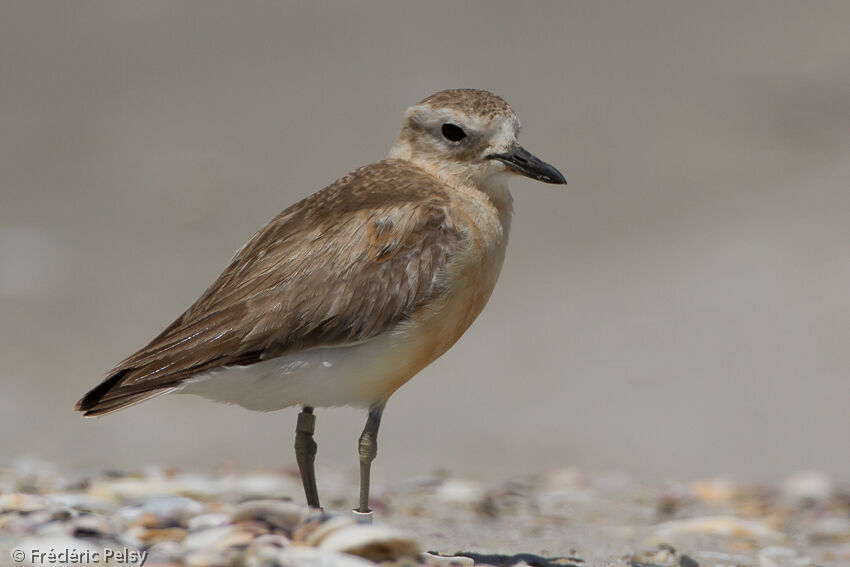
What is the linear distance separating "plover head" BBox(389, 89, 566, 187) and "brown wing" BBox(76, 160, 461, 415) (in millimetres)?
388

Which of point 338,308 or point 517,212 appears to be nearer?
point 338,308

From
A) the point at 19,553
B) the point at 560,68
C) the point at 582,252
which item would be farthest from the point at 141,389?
the point at 560,68

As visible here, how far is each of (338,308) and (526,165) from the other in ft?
4.98

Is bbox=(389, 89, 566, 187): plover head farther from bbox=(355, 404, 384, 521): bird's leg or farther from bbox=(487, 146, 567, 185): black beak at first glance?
bbox=(355, 404, 384, 521): bird's leg

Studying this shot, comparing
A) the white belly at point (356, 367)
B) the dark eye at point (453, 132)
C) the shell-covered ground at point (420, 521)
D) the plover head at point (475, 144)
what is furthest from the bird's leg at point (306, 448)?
the dark eye at point (453, 132)

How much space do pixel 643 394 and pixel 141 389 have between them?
690 centimetres

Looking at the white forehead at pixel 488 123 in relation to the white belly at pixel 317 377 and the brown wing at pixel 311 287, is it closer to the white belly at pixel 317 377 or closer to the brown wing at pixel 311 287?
the brown wing at pixel 311 287

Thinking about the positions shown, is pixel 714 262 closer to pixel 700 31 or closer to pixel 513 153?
pixel 700 31

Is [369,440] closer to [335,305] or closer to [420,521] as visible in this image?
[335,305]

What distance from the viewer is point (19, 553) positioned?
193 inches

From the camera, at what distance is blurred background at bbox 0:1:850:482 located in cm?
1137

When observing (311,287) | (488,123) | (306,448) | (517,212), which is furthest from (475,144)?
(517,212)

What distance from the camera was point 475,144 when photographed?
6.84m

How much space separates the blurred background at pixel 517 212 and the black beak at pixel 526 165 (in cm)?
409
